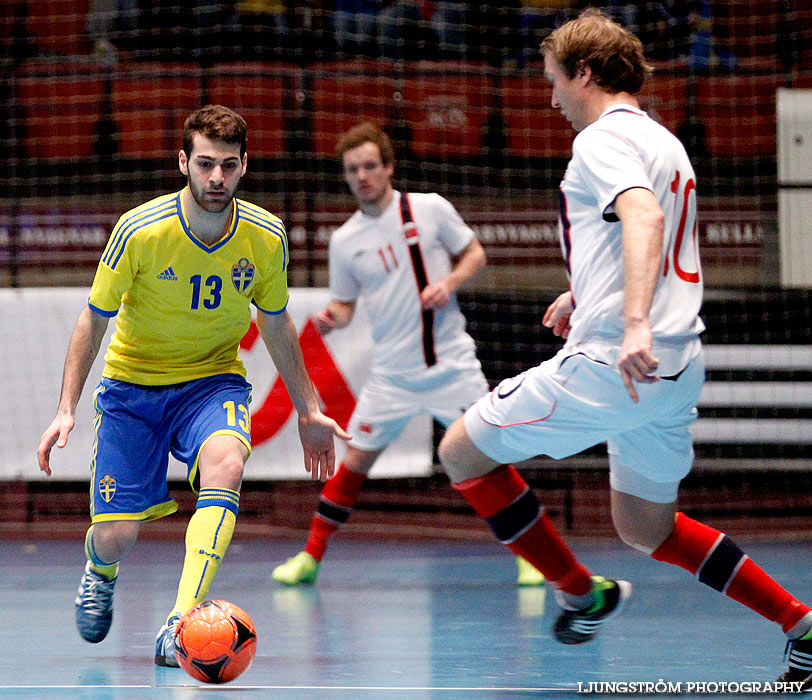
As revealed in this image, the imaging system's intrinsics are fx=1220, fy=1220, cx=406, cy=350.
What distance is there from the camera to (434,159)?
972cm

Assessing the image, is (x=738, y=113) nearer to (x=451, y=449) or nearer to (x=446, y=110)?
(x=446, y=110)

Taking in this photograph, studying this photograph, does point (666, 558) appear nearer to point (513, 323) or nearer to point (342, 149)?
point (342, 149)

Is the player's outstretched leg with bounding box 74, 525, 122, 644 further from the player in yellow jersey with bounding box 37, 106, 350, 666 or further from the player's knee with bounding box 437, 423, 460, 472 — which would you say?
the player's knee with bounding box 437, 423, 460, 472

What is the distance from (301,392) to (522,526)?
0.83 metres

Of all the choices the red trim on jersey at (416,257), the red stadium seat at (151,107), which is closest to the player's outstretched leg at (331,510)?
the red trim on jersey at (416,257)

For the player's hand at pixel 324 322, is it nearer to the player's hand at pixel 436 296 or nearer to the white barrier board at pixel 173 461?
the player's hand at pixel 436 296

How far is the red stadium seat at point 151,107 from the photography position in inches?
382

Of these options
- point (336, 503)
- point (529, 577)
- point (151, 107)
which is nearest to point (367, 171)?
point (336, 503)

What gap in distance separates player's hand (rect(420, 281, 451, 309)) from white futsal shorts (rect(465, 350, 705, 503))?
2122mm

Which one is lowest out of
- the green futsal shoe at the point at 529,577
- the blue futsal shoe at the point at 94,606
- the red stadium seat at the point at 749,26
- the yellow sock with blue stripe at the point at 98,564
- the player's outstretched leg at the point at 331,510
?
the green futsal shoe at the point at 529,577

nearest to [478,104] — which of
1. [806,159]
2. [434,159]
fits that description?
[434,159]

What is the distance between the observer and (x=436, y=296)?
18.0 ft

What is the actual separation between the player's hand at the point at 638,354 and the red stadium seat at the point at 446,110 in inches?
274

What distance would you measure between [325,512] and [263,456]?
134 centimetres
